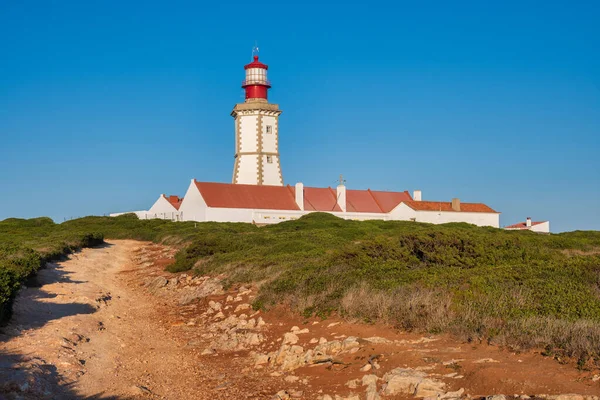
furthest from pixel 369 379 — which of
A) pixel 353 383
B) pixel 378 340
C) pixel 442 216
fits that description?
pixel 442 216

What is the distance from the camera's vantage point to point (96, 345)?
436 inches

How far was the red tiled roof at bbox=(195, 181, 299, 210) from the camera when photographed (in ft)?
161

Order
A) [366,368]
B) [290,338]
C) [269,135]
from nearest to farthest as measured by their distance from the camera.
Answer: [366,368], [290,338], [269,135]

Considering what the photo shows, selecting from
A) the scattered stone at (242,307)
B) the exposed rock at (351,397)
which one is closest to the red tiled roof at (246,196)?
the scattered stone at (242,307)

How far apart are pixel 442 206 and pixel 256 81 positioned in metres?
19.4

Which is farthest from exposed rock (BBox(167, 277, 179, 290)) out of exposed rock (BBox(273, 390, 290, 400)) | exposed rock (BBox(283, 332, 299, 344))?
exposed rock (BBox(273, 390, 290, 400))

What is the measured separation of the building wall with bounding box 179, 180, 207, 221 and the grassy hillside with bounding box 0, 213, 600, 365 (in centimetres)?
2463

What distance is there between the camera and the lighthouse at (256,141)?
55594 mm

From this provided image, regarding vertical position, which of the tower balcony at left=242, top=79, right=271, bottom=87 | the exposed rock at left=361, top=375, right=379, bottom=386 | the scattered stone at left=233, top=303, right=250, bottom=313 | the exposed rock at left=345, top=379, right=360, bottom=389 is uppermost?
the tower balcony at left=242, top=79, right=271, bottom=87

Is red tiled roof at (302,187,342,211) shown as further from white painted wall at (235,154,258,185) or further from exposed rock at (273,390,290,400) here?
exposed rock at (273,390,290,400)

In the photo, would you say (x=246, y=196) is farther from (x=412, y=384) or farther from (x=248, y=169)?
(x=412, y=384)

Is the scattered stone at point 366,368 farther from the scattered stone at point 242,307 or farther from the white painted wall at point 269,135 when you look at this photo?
the white painted wall at point 269,135

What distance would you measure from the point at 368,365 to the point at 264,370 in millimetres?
1947

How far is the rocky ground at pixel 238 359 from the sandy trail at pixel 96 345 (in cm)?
2
